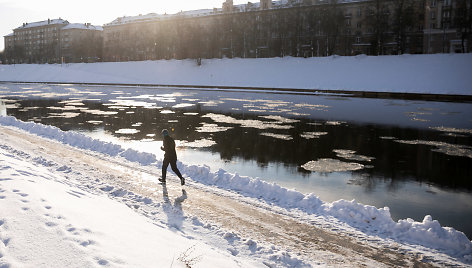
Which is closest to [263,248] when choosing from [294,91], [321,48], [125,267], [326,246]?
[326,246]

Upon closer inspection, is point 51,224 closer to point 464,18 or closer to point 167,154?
point 167,154

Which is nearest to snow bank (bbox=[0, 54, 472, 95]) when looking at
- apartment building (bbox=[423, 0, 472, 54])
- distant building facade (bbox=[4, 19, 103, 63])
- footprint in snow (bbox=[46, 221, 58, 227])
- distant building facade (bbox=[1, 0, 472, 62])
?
distant building facade (bbox=[1, 0, 472, 62])

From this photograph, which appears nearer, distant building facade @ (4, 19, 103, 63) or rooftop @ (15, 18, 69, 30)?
distant building facade @ (4, 19, 103, 63)

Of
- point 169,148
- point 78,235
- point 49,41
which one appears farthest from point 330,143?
point 49,41

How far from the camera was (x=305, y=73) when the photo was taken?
57938mm

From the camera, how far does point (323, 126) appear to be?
81.3 ft

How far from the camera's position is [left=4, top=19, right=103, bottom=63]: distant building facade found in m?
120

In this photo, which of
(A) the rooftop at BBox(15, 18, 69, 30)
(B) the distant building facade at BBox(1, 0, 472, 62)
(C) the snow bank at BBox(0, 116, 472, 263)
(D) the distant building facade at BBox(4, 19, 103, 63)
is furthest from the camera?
(A) the rooftop at BBox(15, 18, 69, 30)

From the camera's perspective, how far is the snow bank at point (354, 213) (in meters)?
8.02

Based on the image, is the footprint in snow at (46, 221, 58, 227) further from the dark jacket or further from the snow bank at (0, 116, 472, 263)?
the snow bank at (0, 116, 472, 263)

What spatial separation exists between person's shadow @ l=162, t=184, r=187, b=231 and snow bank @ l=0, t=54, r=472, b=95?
41880 millimetres

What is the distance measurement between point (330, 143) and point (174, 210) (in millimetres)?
11867

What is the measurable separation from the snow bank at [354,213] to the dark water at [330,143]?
97 cm

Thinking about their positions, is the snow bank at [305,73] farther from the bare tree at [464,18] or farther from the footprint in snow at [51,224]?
the footprint in snow at [51,224]
